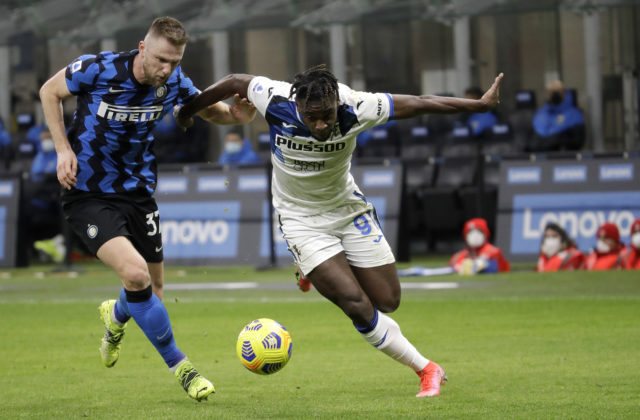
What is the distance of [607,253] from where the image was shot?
52.6 ft

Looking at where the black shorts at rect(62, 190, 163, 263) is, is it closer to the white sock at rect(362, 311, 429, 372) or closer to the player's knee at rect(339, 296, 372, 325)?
the player's knee at rect(339, 296, 372, 325)

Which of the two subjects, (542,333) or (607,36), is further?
(607,36)

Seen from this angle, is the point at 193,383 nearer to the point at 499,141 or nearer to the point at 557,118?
the point at 557,118

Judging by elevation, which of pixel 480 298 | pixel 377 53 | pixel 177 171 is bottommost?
pixel 480 298

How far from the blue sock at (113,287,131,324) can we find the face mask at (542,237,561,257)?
9484 millimetres

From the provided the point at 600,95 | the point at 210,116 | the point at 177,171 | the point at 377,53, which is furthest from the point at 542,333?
the point at 377,53

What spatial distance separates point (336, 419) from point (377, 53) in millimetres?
17837

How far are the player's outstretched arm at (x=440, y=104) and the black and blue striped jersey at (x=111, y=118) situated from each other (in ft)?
5.49

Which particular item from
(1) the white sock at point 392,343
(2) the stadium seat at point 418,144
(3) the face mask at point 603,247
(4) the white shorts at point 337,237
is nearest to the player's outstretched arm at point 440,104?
(4) the white shorts at point 337,237

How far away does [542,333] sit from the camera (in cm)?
1086

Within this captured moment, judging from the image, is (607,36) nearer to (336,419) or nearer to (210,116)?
(210,116)

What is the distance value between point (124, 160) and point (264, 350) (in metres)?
1.64

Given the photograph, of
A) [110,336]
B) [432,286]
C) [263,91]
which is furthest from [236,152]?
[263,91]

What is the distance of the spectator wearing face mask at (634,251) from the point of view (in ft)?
51.0
